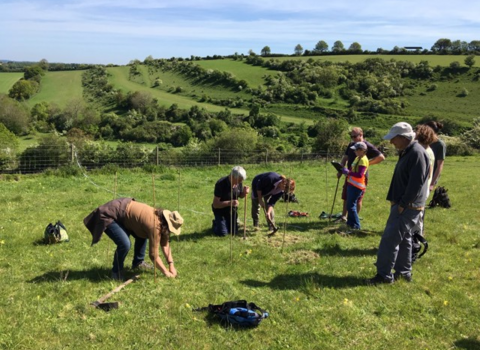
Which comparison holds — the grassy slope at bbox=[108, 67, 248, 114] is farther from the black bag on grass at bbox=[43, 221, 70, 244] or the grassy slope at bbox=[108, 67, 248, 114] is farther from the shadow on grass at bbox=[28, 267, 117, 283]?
the shadow on grass at bbox=[28, 267, 117, 283]

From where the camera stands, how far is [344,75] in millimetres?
79438

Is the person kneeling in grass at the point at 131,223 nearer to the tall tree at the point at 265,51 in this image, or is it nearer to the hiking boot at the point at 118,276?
the hiking boot at the point at 118,276

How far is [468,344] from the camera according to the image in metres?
4.31

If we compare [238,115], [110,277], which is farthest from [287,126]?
[110,277]

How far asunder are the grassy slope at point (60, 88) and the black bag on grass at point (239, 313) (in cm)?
6983

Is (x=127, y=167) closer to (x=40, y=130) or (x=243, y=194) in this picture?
(x=243, y=194)

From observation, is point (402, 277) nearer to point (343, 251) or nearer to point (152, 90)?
point (343, 251)

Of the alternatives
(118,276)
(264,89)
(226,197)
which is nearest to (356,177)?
(226,197)

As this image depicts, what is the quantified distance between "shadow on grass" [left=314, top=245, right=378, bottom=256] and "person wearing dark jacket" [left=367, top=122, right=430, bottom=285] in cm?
136

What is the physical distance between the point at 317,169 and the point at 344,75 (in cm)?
6212

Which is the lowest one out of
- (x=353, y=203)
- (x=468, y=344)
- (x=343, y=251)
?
(x=343, y=251)

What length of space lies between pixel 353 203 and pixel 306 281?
311cm

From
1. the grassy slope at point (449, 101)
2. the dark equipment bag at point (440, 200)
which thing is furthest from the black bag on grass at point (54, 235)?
the grassy slope at point (449, 101)

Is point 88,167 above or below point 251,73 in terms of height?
below
